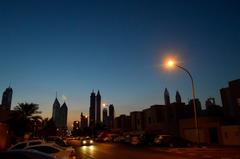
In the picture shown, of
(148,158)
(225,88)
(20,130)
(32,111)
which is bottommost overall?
(148,158)

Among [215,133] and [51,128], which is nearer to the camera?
[215,133]

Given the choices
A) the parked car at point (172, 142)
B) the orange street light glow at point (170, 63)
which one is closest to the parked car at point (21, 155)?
the orange street light glow at point (170, 63)

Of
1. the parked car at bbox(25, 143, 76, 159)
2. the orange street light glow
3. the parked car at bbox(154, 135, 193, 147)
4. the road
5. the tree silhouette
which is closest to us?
the parked car at bbox(25, 143, 76, 159)

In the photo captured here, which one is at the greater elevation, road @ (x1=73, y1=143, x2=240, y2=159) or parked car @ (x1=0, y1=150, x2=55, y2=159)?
parked car @ (x1=0, y1=150, x2=55, y2=159)

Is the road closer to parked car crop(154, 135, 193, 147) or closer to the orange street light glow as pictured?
parked car crop(154, 135, 193, 147)

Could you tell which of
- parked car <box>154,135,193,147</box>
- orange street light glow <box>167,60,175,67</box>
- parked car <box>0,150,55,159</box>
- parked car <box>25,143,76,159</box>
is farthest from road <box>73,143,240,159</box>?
parked car <box>0,150,55,159</box>

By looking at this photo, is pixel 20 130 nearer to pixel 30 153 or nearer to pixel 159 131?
pixel 159 131

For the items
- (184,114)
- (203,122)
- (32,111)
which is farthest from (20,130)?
(184,114)

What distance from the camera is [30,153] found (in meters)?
6.07

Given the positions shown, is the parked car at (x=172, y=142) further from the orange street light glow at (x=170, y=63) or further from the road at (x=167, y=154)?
the orange street light glow at (x=170, y=63)

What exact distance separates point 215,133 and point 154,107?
38.5m

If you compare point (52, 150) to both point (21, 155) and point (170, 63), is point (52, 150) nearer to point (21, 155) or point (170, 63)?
point (21, 155)

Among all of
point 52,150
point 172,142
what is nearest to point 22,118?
point 172,142

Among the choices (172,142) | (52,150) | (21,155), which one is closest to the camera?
(21,155)
